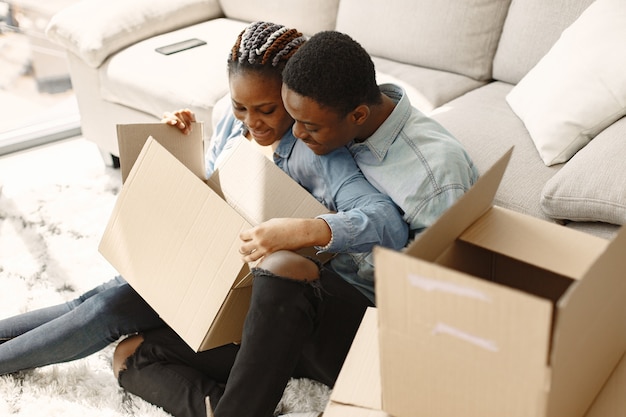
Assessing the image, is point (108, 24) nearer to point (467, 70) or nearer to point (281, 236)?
point (467, 70)

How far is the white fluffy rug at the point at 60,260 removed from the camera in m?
1.49

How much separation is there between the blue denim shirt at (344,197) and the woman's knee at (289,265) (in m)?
0.05

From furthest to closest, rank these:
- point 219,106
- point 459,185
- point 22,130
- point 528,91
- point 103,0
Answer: point 22,130 → point 103,0 → point 219,106 → point 528,91 → point 459,185

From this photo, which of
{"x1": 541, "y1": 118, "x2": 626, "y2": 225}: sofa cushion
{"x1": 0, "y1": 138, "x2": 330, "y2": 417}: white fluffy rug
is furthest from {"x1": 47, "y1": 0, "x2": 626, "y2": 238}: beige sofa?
{"x1": 0, "y1": 138, "x2": 330, "y2": 417}: white fluffy rug

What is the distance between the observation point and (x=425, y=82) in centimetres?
199

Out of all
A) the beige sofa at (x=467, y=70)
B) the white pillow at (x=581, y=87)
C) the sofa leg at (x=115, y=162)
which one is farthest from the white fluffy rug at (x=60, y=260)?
the white pillow at (x=581, y=87)

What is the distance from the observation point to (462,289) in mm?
665

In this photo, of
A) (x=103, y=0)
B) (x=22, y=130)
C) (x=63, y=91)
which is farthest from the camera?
(x=63, y=91)

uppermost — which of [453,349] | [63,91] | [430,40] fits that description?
[453,349]

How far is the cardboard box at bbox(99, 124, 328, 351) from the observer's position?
3.88ft

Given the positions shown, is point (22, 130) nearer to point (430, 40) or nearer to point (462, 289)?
point (430, 40)

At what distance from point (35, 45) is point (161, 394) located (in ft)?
8.10

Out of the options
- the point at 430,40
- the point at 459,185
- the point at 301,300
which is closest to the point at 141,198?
the point at 301,300

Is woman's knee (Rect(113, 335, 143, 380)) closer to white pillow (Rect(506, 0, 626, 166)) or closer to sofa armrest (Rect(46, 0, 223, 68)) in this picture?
white pillow (Rect(506, 0, 626, 166))
